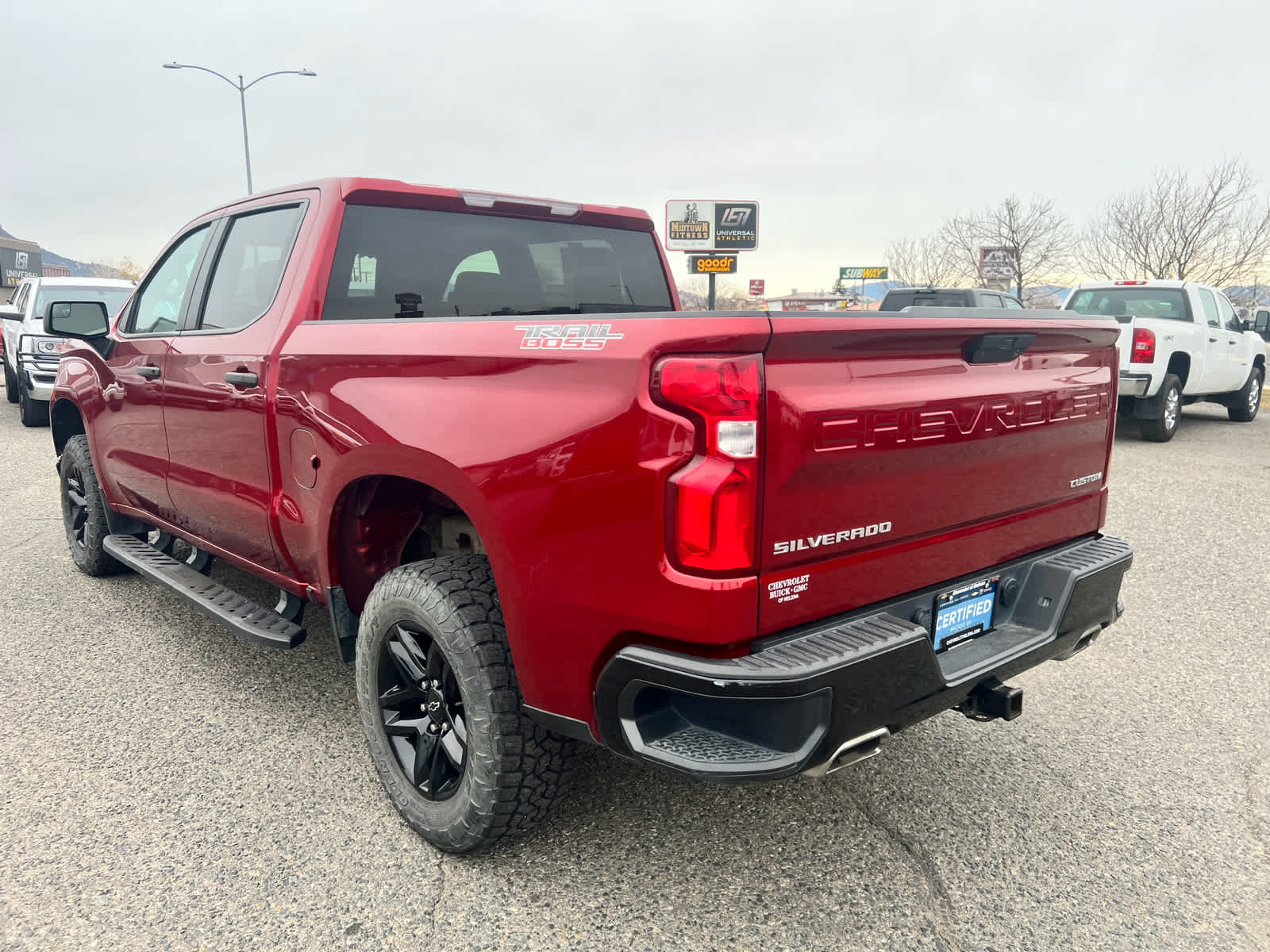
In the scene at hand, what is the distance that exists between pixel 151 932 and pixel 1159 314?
489 inches

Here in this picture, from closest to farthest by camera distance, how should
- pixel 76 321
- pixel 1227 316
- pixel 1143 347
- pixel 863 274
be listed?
pixel 76 321 → pixel 1143 347 → pixel 1227 316 → pixel 863 274

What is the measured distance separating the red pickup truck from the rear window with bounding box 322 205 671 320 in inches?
0.5

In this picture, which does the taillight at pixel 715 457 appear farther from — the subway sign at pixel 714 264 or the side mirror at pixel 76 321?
the subway sign at pixel 714 264

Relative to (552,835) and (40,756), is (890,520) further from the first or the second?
(40,756)

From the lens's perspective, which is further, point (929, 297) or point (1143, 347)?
point (929, 297)

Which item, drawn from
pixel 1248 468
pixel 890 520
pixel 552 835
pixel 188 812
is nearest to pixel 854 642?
pixel 890 520

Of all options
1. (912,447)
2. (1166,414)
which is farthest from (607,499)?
(1166,414)

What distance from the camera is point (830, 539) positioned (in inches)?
79.0

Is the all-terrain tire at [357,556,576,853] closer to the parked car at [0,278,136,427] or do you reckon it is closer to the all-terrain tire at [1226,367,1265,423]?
the parked car at [0,278,136,427]

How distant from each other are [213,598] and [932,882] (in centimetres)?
279

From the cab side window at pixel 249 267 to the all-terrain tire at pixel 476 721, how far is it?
4.35 feet

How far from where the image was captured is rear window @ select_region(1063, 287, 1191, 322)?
1129cm

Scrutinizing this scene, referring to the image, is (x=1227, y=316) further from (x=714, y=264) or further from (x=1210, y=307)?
(x=714, y=264)

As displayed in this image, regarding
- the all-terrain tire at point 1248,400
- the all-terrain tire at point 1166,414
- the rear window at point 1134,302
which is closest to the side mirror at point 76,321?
the rear window at point 1134,302
